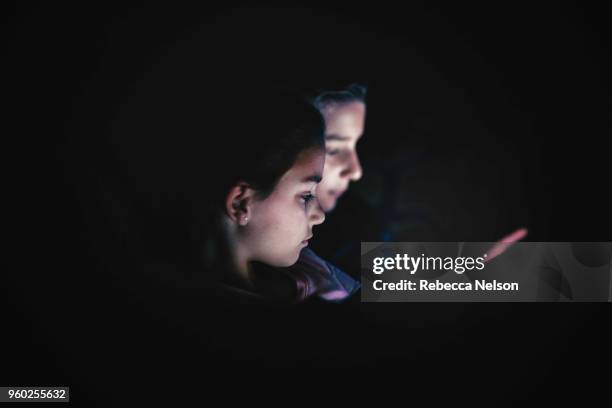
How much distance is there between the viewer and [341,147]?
1.37m

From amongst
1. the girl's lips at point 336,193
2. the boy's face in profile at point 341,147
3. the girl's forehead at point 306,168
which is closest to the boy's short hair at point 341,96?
the boy's face in profile at point 341,147

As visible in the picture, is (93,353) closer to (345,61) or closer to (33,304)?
(33,304)

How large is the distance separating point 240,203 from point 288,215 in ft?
0.59

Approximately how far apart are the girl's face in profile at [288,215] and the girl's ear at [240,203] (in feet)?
0.06

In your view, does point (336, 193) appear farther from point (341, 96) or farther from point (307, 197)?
point (341, 96)

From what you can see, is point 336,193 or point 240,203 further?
point 336,193

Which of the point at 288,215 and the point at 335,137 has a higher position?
the point at 335,137

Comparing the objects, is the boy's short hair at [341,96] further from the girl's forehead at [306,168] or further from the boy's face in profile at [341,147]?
the girl's forehead at [306,168]

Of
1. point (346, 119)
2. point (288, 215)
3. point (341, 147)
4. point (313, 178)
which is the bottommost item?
point (288, 215)

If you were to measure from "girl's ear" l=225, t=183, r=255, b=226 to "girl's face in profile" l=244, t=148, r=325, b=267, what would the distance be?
2 centimetres

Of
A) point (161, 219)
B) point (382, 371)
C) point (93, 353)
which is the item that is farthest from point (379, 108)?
point (93, 353)

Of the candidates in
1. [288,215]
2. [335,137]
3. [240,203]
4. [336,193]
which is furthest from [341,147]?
[240,203]

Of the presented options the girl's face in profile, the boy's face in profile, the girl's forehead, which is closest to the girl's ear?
the girl's face in profile

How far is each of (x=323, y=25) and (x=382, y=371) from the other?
4.65 feet
